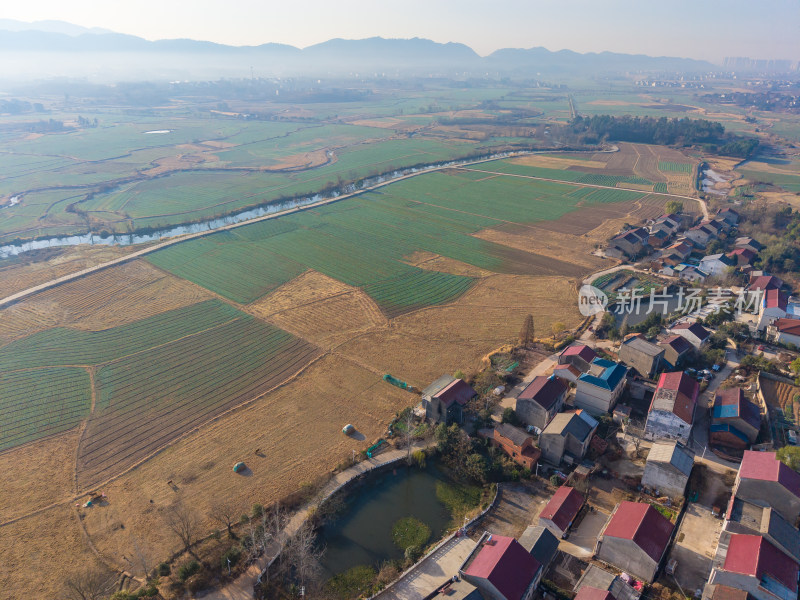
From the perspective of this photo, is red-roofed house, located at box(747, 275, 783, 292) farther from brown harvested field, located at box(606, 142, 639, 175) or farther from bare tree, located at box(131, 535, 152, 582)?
bare tree, located at box(131, 535, 152, 582)

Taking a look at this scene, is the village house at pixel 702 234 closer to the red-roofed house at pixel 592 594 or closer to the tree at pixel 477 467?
the tree at pixel 477 467

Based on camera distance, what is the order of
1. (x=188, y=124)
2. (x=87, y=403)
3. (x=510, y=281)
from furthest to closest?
(x=188, y=124), (x=510, y=281), (x=87, y=403)

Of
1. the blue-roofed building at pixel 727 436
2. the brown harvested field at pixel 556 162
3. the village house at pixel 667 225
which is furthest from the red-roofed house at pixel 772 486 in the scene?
the brown harvested field at pixel 556 162

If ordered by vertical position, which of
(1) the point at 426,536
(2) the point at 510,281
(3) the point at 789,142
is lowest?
(1) the point at 426,536

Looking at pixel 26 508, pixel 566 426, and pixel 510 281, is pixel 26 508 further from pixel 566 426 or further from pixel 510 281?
pixel 510 281

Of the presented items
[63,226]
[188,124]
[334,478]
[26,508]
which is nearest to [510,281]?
[334,478]

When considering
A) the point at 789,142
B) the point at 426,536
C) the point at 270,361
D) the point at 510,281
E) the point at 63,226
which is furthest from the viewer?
the point at 789,142

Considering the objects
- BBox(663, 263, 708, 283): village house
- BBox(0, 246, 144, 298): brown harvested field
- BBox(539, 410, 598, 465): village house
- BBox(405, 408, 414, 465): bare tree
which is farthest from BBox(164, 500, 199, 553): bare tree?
BBox(663, 263, 708, 283): village house
